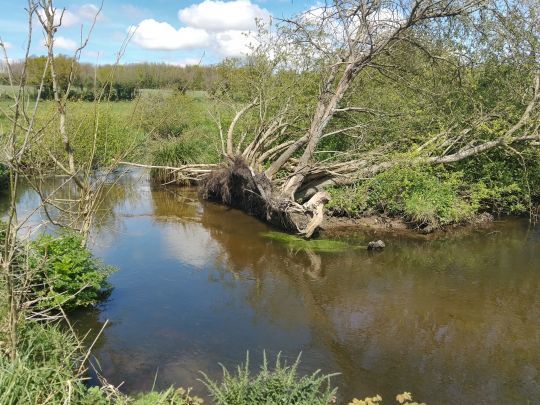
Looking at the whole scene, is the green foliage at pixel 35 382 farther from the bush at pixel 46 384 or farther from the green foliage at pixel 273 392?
the green foliage at pixel 273 392

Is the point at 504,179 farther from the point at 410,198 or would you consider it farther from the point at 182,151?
the point at 182,151

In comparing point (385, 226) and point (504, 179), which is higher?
point (504, 179)

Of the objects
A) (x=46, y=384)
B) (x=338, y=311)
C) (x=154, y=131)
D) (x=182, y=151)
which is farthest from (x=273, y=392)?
(x=154, y=131)

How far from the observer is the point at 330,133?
14.8 m

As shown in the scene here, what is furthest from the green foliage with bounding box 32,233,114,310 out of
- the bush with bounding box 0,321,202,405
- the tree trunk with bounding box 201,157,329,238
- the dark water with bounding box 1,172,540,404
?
the tree trunk with bounding box 201,157,329,238

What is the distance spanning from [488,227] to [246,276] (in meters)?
7.45

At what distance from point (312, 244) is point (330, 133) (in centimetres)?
412

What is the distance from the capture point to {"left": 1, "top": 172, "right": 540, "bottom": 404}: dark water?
22.1 feet

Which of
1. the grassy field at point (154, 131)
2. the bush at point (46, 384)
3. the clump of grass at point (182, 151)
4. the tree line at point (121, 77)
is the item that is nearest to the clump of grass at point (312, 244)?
the tree line at point (121, 77)

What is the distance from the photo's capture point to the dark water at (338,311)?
6.74m

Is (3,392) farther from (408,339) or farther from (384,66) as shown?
(384,66)

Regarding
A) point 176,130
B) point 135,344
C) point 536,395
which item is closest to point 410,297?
point 536,395

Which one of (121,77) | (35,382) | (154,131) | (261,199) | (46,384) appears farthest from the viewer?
(154,131)

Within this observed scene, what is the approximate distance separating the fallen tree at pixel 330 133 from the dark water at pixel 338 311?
1.41m
